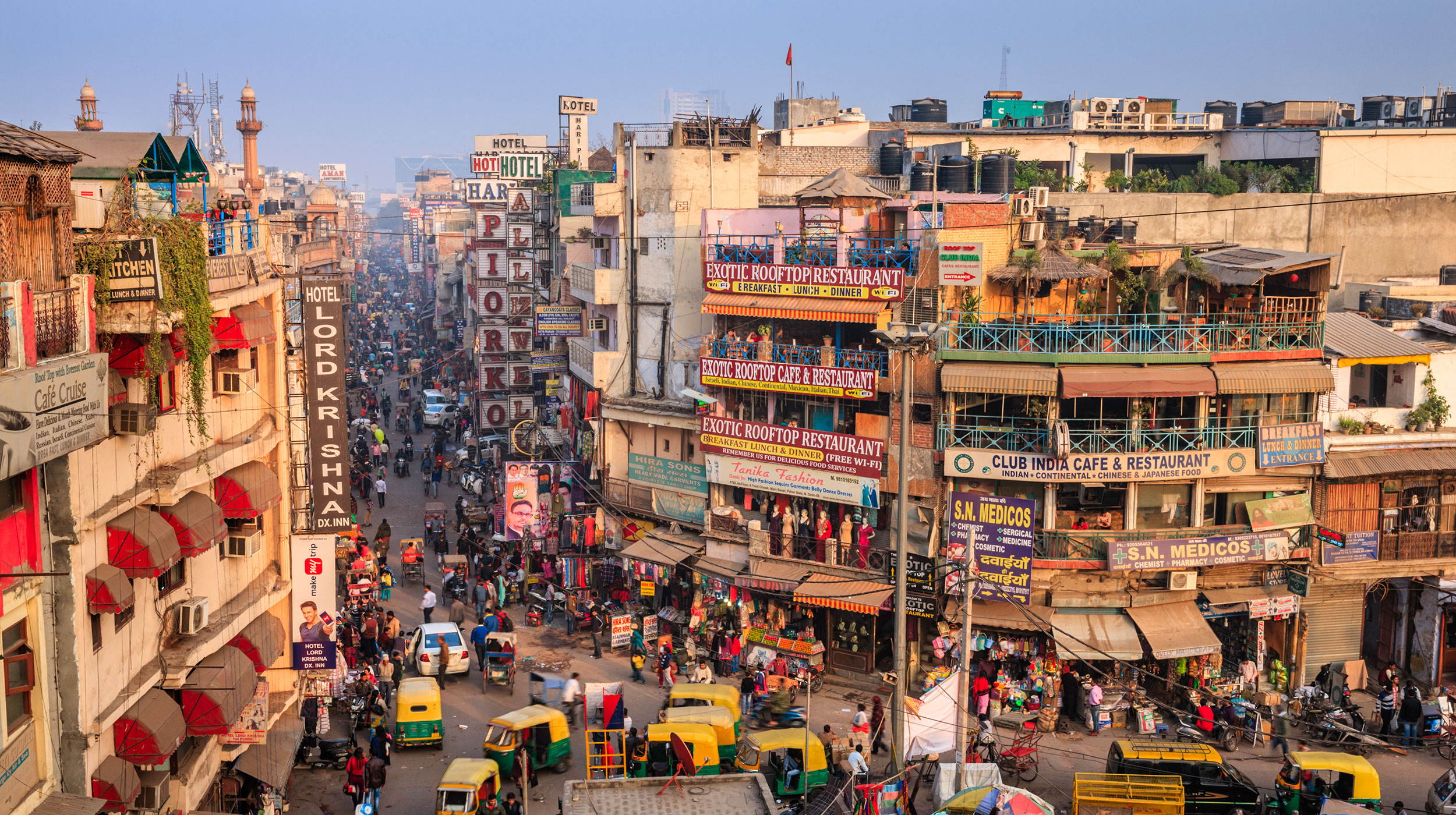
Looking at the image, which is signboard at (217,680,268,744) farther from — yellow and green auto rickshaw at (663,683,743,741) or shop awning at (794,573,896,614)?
shop awning at (794,573,896,614)

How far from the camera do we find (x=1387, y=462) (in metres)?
28.1

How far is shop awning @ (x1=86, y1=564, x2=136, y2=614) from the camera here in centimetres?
1477

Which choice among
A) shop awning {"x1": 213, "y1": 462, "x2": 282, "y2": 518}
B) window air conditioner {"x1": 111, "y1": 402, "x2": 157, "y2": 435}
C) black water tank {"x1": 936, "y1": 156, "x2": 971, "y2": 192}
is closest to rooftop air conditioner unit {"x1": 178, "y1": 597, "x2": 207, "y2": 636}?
shop awning {"x1": 213, "y1": 462, "x2": 282, "y2": 518}

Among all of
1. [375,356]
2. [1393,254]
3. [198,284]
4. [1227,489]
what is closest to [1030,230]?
[1227,489]

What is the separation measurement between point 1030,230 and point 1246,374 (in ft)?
18.4

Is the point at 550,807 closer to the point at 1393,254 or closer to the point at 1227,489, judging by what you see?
the point at 1227,489

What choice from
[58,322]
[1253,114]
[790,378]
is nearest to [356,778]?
[58,322]

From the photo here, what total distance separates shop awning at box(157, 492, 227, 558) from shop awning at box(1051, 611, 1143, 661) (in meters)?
16.6

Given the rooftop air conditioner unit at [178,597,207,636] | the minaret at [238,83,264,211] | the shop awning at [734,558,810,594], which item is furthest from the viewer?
the minaret at [238,83,264,211]

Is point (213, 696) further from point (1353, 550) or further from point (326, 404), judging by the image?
point (1353, 550)

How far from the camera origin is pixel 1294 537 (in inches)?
1110

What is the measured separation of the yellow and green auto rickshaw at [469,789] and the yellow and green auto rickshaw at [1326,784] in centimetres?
1305

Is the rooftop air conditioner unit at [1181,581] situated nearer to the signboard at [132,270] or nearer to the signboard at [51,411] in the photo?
the signboard at [132,270]

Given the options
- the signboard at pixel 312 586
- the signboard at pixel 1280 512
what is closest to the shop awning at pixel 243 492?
the signboard at pixel 312 586
